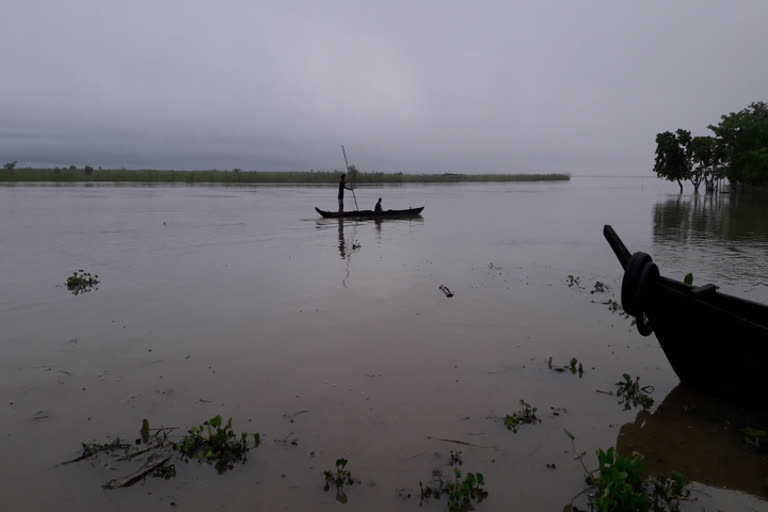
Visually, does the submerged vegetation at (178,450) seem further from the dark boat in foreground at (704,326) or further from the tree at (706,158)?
the tree at (706,158)

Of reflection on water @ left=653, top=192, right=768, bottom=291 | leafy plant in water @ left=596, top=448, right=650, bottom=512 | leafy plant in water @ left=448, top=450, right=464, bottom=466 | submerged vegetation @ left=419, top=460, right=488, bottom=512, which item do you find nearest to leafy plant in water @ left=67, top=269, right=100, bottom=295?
leafy plant in water @ left=448, top=450, right=464, bottom=466

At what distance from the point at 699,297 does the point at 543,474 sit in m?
2.16

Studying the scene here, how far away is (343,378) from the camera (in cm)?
541

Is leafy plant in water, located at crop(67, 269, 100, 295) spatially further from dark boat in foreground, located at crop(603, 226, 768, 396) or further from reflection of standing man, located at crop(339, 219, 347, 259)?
dark boat in foreground, located at crop(603, 226, 768, 396)

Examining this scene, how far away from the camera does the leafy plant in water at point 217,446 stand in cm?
387

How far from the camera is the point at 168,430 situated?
4.28 m

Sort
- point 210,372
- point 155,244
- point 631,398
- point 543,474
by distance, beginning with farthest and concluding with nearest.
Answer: point 155,244 < point 210,372 < point 631,398 < point 543,474

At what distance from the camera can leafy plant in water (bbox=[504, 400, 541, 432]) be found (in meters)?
4.42

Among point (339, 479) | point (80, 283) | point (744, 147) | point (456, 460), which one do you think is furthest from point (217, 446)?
point (744, 147)

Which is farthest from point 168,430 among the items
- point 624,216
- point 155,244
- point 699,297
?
point 624,216

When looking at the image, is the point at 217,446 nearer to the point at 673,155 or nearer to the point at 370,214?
the point at 370,214

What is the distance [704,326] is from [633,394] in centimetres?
100

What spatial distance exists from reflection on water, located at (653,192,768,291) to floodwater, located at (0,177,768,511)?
164 millimetres

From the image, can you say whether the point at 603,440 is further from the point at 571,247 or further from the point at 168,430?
the point at 571,247
